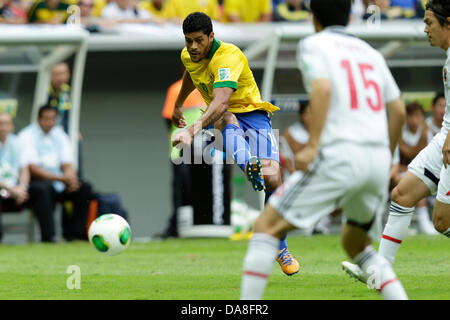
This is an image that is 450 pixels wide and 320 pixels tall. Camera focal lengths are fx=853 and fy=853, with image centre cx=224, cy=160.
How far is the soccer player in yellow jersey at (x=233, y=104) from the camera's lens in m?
7.67

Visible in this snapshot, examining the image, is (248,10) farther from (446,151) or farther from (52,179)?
(446,151)

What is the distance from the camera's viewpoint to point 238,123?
834 centimetres

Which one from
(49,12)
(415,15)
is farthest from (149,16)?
(415,15)

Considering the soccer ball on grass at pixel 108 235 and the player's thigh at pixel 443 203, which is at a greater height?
the player's thigh at pixel 443 203

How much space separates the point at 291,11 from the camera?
1586cm

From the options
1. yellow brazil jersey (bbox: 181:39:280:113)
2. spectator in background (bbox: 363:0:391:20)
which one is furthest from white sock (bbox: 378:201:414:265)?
spectator in background (bbox: 363:0:391:20)

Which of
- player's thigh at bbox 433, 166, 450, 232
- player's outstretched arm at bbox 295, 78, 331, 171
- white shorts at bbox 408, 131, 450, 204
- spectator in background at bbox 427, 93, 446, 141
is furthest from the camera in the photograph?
spectator in background at bbox 427, 93, 446, 141

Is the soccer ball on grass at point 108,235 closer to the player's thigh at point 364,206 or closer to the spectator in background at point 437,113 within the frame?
the player's thigh at point 364,206

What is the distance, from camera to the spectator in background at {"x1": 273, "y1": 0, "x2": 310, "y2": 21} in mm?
15734

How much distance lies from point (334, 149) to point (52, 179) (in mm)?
9193

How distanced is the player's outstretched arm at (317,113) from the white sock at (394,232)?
251cm

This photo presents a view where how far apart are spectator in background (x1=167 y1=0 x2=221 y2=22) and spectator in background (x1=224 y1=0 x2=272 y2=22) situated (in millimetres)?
354

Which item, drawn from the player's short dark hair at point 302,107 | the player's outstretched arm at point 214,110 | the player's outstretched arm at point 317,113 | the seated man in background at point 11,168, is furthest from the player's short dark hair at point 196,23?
the player's short dark hair at point 302,107
